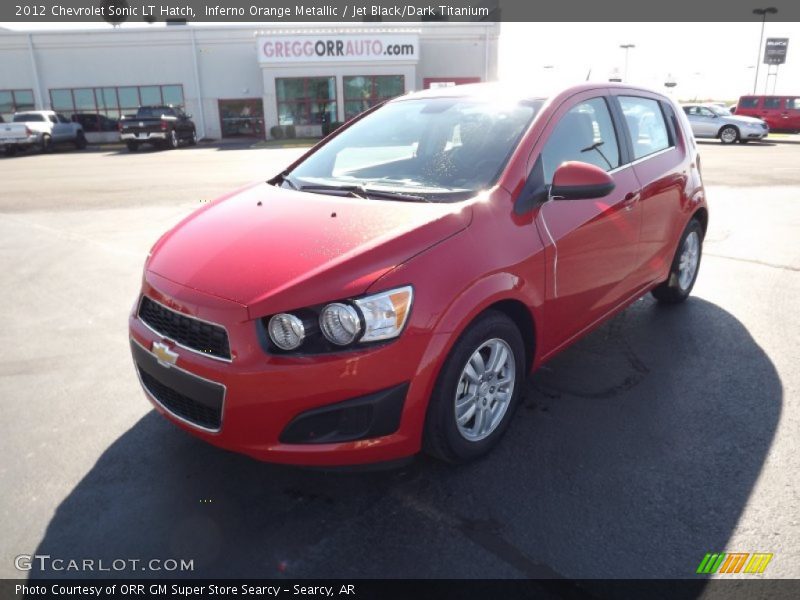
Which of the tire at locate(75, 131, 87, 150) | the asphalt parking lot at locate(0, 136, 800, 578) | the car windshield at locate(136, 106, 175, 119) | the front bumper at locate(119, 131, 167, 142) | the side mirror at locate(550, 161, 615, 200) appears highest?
the car windshield at locate(136, 106, 175, 119)

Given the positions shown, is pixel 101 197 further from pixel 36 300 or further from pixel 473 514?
pixel 473 514

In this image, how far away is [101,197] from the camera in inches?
444

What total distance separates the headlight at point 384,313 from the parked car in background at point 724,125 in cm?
2536

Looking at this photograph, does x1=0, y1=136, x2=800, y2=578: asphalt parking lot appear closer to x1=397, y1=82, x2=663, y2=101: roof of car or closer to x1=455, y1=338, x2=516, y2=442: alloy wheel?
x1=455, y1=338, x2=516, y2=442: alloy wheel

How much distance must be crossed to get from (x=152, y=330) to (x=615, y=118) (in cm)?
307

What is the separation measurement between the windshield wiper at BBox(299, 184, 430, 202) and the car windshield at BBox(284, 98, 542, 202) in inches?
0.4

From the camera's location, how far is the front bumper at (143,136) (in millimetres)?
24406

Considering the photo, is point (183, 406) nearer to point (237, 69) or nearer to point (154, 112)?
point (154, 112)

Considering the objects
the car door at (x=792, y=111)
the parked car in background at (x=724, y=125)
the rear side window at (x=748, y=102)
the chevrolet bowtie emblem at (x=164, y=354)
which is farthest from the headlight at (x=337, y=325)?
the car door at (x=792, y=111)

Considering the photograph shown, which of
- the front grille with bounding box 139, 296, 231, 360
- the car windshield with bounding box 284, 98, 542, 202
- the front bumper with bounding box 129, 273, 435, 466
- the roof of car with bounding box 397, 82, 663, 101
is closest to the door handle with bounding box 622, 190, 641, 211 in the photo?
the roof of car with bounding box 397, 82, 663, 101

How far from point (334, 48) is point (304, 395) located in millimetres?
33163

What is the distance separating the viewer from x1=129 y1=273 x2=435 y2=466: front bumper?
236cm

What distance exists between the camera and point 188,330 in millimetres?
2574

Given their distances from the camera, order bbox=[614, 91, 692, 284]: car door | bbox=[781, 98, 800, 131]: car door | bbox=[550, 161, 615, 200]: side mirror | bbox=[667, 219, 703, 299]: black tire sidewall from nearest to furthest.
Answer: bbox=[550, 161, 615, 200]: side mirror < bbox=[614, 91, 692, 284]: car door < bbox=[667, 219, 703, 299]: black tire sidewall < bbox=[781, 98, 800, 131]: car door
